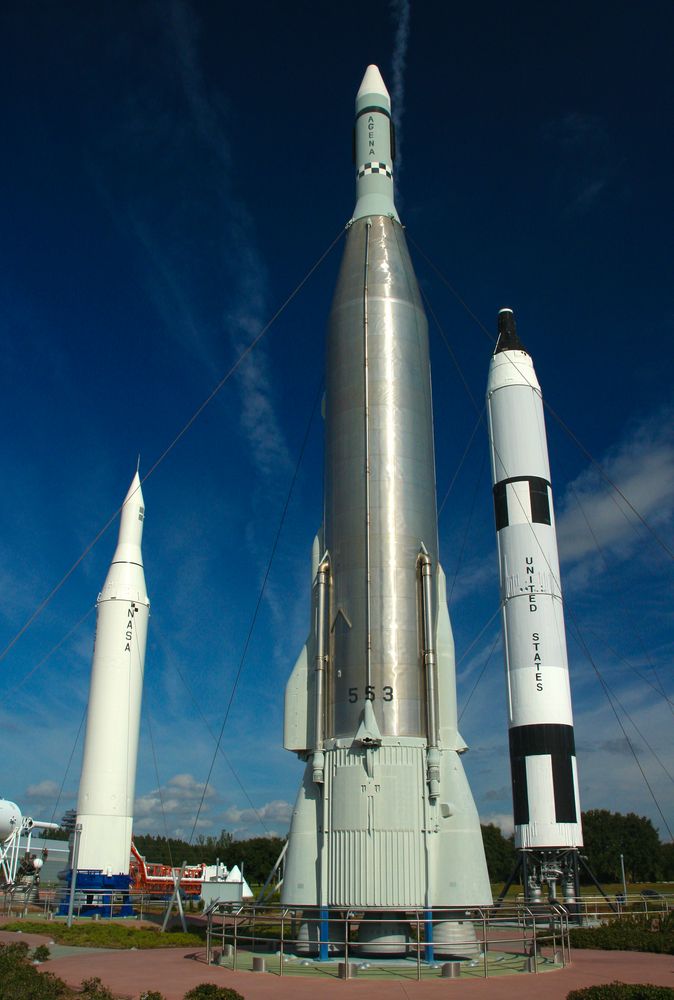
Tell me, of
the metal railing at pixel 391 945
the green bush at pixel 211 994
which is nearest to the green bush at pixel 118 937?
the metal railing at pixel 391 945

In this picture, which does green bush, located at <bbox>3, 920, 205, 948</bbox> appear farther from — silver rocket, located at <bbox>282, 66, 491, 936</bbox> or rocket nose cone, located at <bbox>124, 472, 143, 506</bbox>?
rocket nose cone, located at <bbox>124, 472, 143, 506</bbox>

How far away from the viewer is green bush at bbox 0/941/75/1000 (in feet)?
30.1

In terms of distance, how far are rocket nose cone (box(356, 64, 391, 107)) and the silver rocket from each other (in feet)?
13.3

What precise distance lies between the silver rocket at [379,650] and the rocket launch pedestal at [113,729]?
13.7m

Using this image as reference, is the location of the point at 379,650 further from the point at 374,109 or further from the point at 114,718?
the point at 114,718

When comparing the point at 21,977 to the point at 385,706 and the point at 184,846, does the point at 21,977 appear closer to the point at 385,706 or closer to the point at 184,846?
the point at 385,706

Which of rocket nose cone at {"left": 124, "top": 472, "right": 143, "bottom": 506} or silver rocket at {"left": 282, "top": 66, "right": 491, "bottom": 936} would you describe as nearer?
silver rocket at {"left": 282, "top": 66, "right": 491, "bottom": 936}

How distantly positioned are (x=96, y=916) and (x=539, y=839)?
46.5ft

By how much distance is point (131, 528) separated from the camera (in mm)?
32125

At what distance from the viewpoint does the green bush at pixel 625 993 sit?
28.5 ft

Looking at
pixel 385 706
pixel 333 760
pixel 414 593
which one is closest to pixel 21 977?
pixel 333 760

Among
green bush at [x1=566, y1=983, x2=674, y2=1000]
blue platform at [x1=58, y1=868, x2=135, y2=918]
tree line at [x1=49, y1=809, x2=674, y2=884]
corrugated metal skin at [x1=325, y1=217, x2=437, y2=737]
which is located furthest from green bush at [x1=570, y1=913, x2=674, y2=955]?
tree line at [x1=49, y1=809, x2=674, y2=884]

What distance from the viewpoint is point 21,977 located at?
10055 millimetres

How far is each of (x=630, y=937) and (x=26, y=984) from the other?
531 inches
